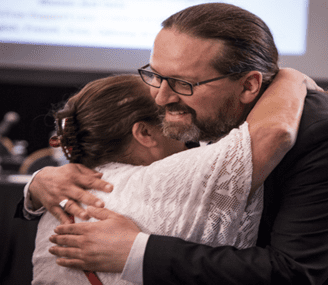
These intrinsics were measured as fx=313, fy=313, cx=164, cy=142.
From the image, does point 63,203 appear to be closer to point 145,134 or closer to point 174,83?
point 145,134

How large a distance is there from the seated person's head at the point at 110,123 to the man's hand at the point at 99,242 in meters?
0.22

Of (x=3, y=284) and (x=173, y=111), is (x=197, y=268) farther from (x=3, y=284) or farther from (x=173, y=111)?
(x=3, y=284)

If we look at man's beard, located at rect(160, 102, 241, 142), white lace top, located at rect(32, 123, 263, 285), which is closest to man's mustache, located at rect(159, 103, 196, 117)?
man's beard, located at rect(160, 102, 241, 142)

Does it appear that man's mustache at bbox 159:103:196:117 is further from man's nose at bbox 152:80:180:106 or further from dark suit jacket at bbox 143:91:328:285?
dark suit jacket at bbox 143:91:328:285

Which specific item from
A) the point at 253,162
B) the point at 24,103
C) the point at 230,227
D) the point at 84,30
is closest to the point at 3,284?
the point at 230,227

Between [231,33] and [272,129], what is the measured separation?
41 cm

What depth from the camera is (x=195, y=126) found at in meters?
1.11

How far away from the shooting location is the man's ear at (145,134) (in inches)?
39.4

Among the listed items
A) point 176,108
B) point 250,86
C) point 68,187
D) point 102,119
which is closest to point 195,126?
point 176,108

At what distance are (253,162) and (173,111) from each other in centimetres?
41

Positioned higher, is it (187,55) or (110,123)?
(187,55)

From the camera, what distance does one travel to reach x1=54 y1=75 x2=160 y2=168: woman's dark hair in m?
0.97

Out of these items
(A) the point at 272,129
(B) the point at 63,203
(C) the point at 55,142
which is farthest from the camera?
(C) the point at 55,142

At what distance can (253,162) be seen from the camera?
2.44ft
